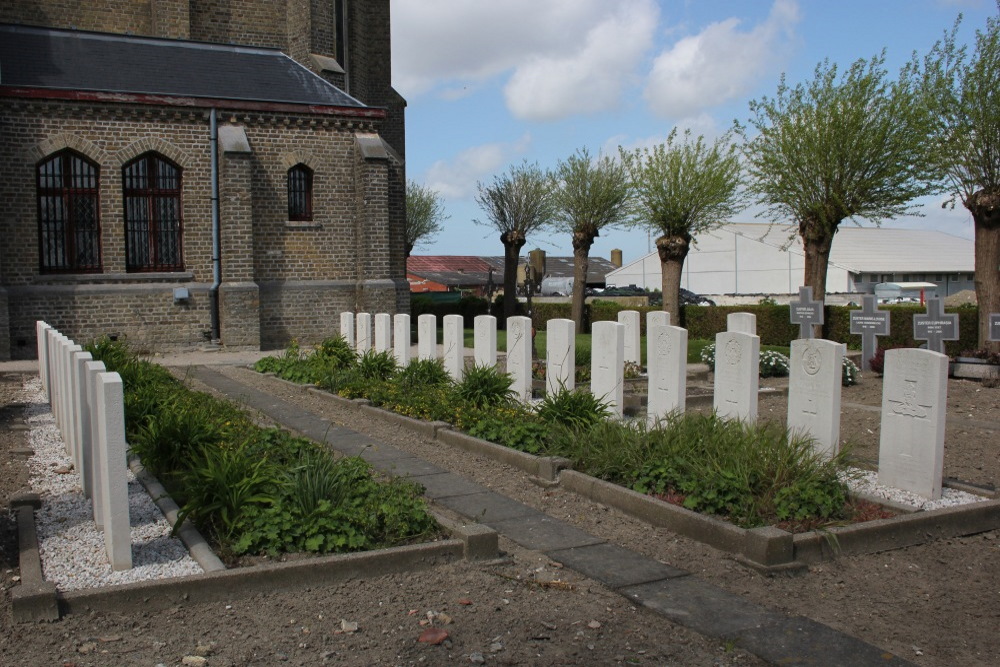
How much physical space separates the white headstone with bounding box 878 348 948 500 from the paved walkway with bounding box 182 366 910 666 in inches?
106

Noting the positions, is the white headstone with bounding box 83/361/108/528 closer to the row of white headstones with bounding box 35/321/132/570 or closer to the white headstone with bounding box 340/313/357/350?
the row of white headstones with bounding box 35/321/132/570

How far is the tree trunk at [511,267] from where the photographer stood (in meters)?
31.2

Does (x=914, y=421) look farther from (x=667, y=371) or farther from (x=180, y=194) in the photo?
(x=180, y=194)

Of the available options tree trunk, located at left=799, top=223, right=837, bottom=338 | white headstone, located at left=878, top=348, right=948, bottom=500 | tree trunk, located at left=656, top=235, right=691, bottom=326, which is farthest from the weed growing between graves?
tree trunk, located at left=656, top=235, right=691, bottom=326

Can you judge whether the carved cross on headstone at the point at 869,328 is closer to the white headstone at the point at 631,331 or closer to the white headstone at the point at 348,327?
the white headstone at the point at 631,331

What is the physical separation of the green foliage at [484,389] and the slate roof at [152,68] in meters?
12.8

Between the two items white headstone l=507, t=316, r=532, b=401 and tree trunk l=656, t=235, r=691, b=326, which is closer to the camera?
white headstone l=507, t=316, r=532, b=401

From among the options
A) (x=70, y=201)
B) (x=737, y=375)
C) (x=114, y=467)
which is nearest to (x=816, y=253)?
(x=737, y=375)

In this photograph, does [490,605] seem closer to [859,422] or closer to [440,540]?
[440,540]

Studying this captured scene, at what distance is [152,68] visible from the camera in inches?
845

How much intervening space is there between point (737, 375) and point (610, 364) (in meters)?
1.97

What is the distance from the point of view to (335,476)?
6129 millimetres

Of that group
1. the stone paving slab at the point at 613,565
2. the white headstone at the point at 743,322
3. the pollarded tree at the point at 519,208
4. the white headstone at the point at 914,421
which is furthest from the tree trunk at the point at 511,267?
the stone paving slab at the point at 613,565

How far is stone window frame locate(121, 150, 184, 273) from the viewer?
2033 centimetres
